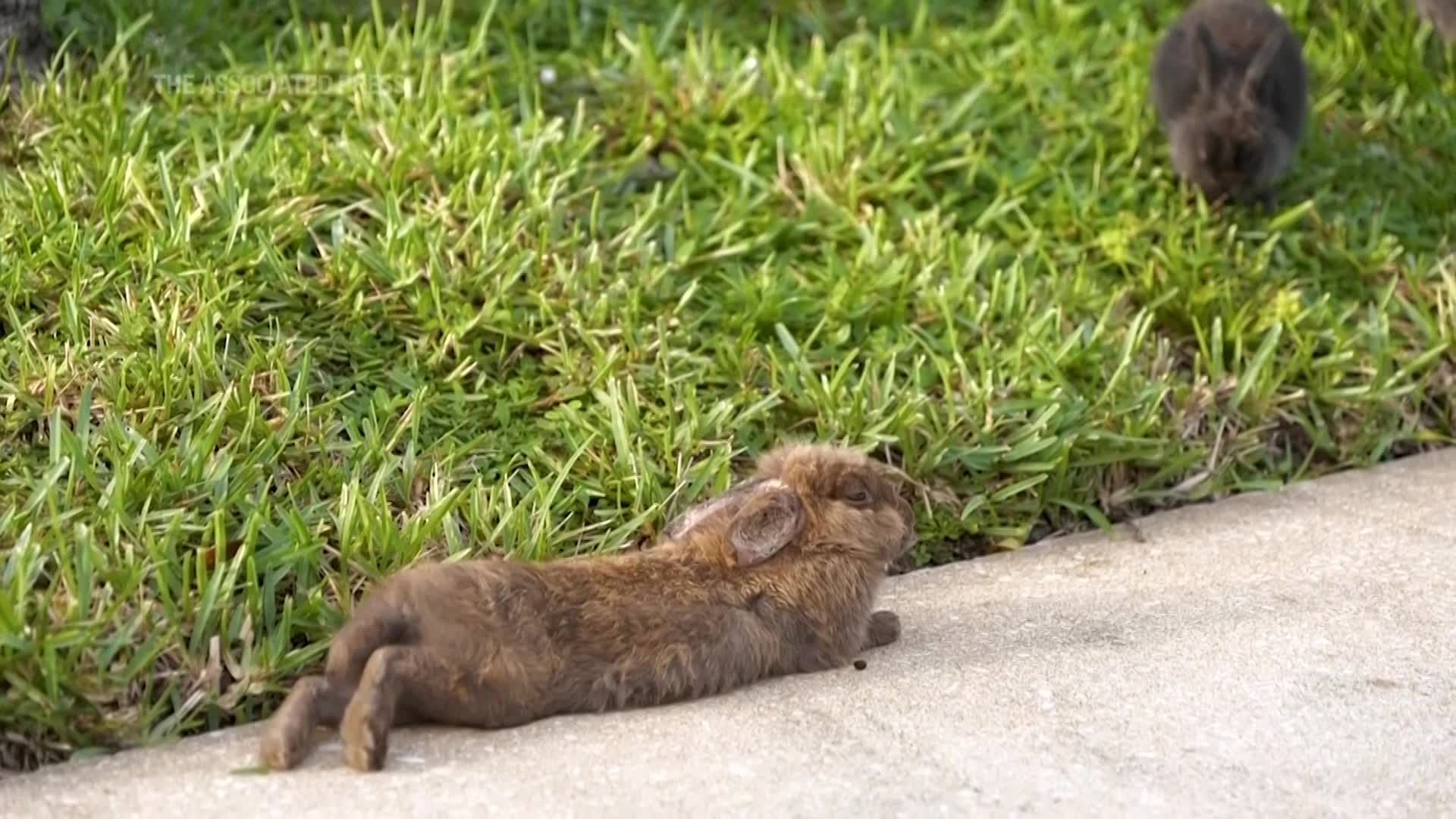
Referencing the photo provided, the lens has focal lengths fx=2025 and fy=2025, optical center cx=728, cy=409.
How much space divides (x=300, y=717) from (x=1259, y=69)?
4.33 meters

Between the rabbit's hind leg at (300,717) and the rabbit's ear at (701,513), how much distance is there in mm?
923

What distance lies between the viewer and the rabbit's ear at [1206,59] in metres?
6.81

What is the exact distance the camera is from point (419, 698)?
12.6 feet

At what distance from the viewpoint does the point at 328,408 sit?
493cm

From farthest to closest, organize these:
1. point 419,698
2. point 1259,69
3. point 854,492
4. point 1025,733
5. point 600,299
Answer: point 1259,69, point 600,299, point 854,492, point 1025,733, point 419,698

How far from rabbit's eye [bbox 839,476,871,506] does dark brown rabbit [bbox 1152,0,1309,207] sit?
2.63m

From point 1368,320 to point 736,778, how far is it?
351 centimetres

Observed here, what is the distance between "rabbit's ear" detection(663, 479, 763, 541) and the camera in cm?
448

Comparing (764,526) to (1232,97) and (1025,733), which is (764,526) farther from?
(1232,97)

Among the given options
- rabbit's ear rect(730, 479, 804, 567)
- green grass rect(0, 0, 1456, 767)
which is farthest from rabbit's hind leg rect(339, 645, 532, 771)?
rabbit's ear rect(730, 479, 804, 567)

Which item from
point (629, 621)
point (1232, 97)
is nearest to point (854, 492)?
point (629, 621)

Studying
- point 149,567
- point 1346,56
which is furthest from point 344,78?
point 1346,56

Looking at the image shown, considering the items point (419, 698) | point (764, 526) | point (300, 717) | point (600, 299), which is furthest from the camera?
point (600, 299)

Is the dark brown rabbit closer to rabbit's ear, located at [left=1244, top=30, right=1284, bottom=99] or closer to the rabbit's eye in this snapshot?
rabbit's ear, located at [left=1244, top=30, right=1284, bottom=99]
